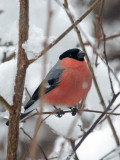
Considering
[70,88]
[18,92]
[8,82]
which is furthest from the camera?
[70,88]

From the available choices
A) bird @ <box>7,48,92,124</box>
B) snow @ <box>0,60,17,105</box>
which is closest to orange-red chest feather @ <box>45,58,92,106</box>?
bird @ <box>7,48,92,124</box>

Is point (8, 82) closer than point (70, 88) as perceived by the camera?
Yes

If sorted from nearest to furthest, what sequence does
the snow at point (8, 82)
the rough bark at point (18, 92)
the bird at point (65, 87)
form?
the rough bark at point (18, 92)
the snow at point (8, 82)
the bird at point (65, 87)

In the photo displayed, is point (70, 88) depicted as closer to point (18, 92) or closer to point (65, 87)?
point (65, 87)

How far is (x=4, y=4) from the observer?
7.47 ft

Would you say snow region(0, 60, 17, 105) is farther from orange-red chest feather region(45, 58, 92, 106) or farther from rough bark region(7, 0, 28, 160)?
orange-red chest feather region(45, 58, 92, 106)

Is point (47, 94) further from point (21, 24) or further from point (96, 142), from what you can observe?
point (21, 24)

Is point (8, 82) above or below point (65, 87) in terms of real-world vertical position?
below

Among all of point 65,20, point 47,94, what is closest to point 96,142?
point 47,94

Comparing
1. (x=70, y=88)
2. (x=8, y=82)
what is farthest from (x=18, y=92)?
(x=70, y=88)

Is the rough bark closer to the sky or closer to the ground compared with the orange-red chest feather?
closer to the ground

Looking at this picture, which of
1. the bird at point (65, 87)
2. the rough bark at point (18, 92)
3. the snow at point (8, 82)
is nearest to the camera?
the rough bark at point (18, 92)

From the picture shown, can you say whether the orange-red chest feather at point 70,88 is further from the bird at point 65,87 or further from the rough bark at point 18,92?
the rough bark at point 18,92

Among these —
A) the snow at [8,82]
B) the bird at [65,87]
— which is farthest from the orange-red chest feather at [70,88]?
the snow at [8,82]
